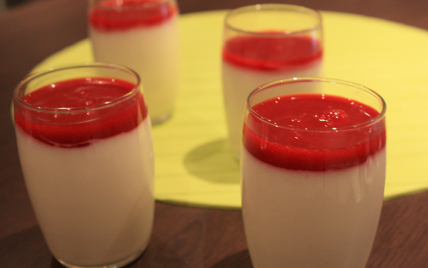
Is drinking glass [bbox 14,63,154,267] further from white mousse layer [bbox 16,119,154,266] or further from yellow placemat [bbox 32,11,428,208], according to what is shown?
yellow placemat [bbox 32,11,428,208]

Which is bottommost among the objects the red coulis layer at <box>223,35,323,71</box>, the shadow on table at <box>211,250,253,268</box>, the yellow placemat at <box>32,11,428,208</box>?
the shadow on table at <box>211,250,253,268</box>

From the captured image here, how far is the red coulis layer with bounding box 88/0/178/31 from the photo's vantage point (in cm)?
116

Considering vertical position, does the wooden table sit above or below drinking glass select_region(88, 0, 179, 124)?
below

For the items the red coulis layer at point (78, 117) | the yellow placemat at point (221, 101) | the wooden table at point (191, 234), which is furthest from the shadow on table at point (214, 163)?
the red coulis layer at point (78, 117)

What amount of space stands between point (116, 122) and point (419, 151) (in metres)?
0.64

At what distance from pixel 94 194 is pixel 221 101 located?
0.62 m

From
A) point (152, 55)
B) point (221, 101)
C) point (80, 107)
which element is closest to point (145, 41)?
point (152, 55)

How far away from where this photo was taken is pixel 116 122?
0.71m

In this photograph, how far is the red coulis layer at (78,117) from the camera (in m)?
0.69

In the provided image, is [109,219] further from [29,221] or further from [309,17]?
[309,17]

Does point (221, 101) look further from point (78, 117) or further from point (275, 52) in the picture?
point (78, 117)

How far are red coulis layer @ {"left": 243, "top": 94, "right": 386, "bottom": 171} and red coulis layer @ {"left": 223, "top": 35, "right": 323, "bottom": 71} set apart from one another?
30cm

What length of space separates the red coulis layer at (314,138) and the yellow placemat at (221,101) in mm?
248

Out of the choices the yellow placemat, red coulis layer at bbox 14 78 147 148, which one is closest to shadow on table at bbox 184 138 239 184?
the yellow placemat
